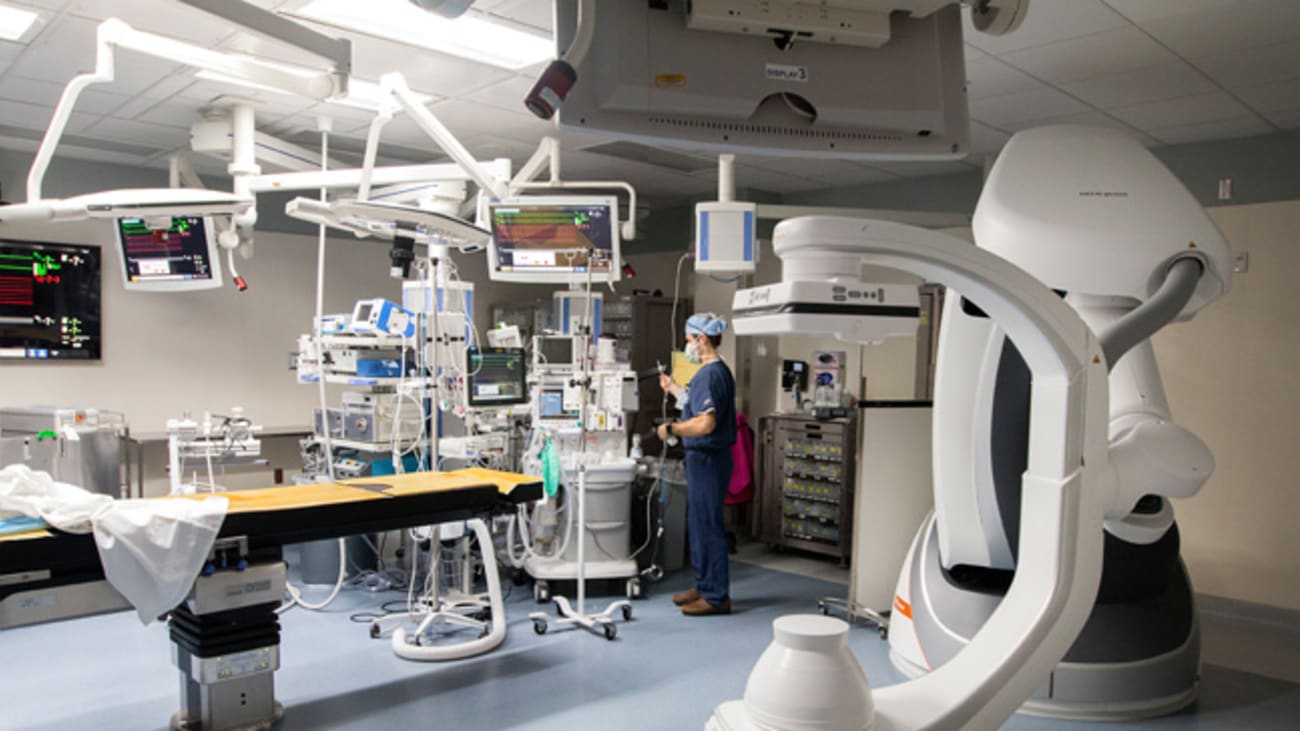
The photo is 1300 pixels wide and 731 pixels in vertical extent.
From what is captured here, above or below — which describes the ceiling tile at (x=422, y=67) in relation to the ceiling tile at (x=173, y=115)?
above

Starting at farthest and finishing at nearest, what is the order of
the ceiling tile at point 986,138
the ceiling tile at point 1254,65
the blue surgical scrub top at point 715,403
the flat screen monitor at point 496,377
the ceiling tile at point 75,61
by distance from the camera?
the ceiling tile at point 986,138
the blue surgical scrub top at point 715,403
the flat screen monitor at point 496,377
the ceiling tile at point 1254,65
the ceiling tile at point 75,61

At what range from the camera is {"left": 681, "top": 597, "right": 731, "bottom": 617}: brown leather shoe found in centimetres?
507

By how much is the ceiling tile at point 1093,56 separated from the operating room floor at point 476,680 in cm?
299

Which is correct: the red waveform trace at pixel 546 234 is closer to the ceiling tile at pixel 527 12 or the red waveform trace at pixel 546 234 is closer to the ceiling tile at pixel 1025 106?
the ceiling tile at pixel 527 12

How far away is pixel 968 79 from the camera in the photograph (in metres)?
4.66

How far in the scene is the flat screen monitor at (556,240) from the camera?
531 cm

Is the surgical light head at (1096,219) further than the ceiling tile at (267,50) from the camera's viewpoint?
No

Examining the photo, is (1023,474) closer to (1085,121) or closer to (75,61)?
(1085,121)

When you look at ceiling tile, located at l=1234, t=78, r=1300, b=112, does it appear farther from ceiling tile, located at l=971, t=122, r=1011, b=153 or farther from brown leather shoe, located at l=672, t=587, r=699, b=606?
brown leather shoe, located at l=672, t=587, r=699, b=606

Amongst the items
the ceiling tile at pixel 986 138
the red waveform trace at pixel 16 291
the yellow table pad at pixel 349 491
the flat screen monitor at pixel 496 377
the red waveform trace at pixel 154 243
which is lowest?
the yellow table pad at pixel 349 491

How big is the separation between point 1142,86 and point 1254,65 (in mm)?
487

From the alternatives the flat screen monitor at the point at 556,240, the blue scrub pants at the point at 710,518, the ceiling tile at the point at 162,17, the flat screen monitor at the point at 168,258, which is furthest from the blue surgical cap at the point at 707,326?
the flat screen monitor at the point at 168,258

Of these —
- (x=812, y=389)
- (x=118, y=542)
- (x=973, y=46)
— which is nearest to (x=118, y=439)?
(x=118, y=542)

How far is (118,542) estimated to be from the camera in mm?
3006
